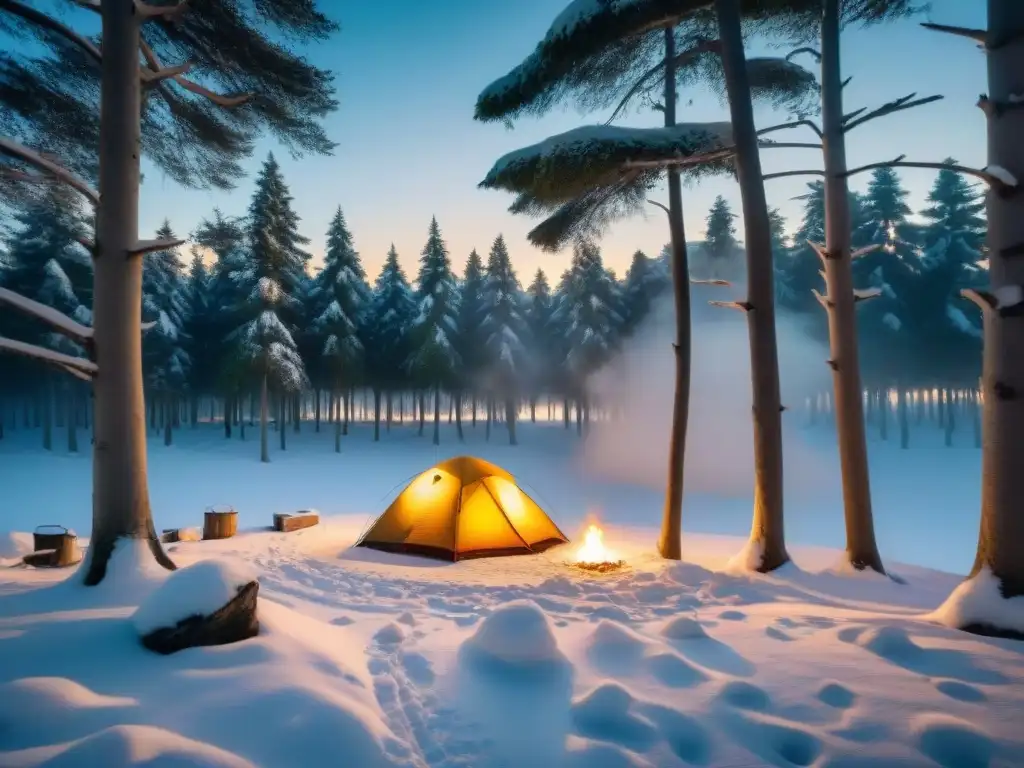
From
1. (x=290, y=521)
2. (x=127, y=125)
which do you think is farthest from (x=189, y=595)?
(x=290, y=521)

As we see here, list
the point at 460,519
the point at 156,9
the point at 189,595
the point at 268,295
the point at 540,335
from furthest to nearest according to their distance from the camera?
the point at 540,335
the point at 268,295
the point at 460,519
the point at 156,9
the point at 189,595

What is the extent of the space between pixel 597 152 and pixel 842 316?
4059mm

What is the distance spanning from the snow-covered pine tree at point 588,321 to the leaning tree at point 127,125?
1015 inches

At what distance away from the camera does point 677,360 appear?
9055mm

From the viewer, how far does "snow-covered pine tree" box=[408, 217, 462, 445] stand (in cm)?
3080

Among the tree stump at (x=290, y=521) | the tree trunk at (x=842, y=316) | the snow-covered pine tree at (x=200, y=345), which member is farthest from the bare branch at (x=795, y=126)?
the snow-covered pine tree at (x=200, y=345)

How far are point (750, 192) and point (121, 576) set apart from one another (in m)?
8.24

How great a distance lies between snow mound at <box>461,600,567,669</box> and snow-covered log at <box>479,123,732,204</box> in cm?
625

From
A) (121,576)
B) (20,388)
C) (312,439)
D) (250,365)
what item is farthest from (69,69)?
(20,388)

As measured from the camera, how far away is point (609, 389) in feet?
118

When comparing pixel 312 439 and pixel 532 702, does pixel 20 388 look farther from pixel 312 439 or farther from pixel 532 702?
pixel 532 702

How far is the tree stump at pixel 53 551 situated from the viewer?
713cm

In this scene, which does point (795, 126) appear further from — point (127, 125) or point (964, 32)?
point (127, 125)

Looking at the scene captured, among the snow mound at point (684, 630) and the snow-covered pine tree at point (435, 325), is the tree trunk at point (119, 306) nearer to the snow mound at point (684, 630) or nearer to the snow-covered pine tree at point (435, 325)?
the snow mound at point (684, 630)
